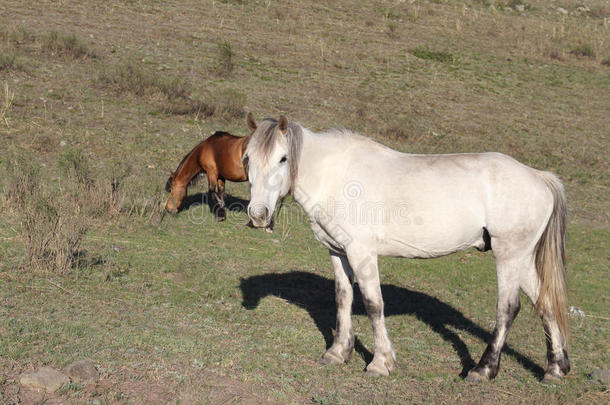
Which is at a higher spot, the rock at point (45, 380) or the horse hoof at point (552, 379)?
the rock at point (45, 380)

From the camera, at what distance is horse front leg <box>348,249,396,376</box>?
211 inches

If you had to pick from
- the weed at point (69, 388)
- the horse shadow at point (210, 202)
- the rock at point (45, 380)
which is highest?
the rock at point (45, 380)

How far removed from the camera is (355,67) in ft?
69.5

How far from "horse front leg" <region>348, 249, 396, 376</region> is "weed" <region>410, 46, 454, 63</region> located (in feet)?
62.6

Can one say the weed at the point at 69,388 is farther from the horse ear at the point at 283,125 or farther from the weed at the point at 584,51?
the weed at the point at 584,51

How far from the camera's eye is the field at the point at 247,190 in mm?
5375

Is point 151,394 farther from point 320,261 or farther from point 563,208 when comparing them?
point 320,261

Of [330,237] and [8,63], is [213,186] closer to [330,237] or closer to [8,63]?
[330,237]

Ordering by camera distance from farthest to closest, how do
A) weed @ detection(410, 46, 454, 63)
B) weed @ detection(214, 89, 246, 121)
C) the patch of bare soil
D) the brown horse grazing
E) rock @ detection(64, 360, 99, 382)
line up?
weed @ detection(410, 46, 454, 63) → weed @ detection(214, 89, 246, 121) → the brown horse grazing → rock @ detection(64, 360, 99, 382) → the patch of bare soil

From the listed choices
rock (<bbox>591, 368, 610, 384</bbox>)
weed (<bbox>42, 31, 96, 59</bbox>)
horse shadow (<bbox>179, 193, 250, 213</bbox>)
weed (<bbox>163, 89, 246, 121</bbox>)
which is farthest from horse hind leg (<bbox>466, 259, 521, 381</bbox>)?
weed (<bbox>42, 31, 96, 59</bbox>)

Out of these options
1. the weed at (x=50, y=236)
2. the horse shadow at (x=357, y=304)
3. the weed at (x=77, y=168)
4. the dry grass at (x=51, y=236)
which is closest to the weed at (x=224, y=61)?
the weed at (x=77, y=168)

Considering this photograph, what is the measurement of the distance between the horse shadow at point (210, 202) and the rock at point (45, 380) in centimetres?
689

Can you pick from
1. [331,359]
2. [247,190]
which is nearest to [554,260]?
[331,359]

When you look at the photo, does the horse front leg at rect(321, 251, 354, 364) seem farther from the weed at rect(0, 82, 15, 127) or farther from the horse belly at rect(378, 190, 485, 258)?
the weed at rect(0, 82, 15, 127)
